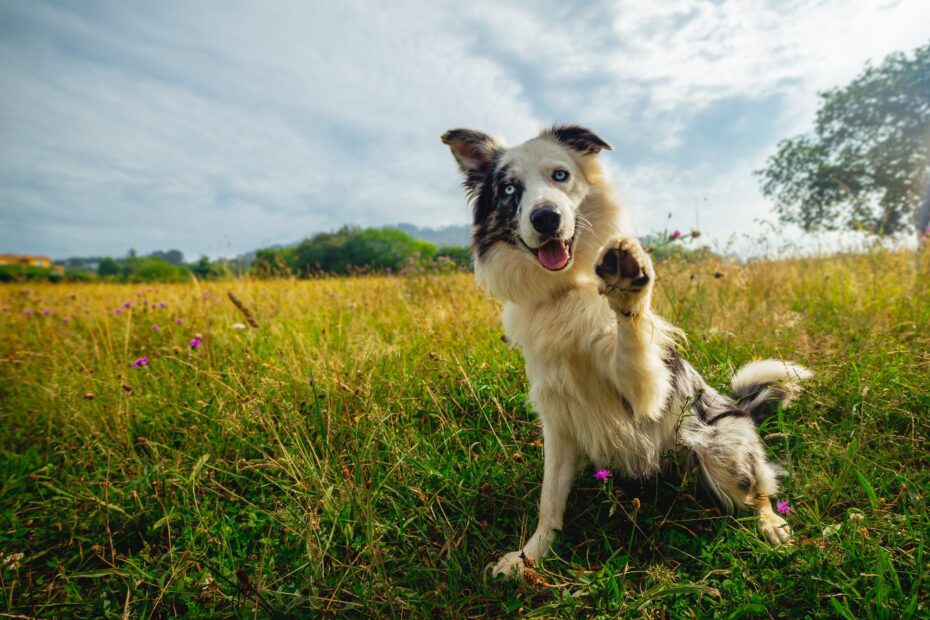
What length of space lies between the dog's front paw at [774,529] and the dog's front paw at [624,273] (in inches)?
45.1

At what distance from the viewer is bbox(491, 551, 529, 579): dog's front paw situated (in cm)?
170

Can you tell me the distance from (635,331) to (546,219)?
0.77 m

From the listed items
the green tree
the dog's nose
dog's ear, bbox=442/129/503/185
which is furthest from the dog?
the green tree

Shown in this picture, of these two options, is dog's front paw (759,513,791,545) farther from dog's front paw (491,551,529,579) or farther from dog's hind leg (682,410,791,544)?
dog's front paw (491,551,529,579)

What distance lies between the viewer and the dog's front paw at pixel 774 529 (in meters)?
1.76

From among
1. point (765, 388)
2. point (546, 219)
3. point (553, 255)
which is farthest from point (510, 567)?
point (765, 388)

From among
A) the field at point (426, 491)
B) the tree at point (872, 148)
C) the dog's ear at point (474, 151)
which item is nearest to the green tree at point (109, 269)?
the field at point (426, 491)

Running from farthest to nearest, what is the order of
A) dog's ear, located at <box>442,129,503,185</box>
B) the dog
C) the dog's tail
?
dog's ear, located at <box>442,129,503,185</box> < the dog's tail < the dog

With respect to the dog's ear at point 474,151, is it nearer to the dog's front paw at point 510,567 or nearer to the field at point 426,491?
the field at point 426,491

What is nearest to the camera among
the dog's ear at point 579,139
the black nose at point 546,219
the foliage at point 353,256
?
the black nose at point 546,219

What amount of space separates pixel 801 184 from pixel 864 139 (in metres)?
3.34

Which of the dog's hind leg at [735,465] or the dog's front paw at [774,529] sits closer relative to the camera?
the dog's front paw at [774,529]

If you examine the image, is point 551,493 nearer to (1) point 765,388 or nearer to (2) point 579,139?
(1) point 765,388

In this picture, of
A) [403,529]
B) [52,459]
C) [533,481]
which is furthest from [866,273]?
[52,459]
